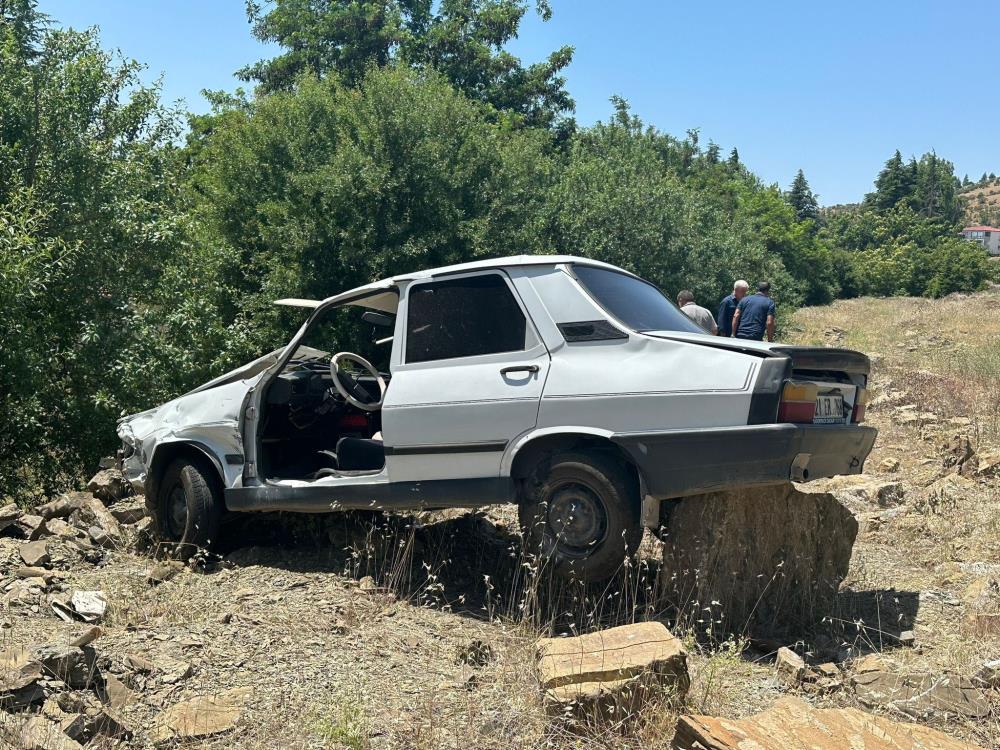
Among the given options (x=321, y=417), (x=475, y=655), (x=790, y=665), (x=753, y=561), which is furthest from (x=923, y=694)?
(x=321, y=417)

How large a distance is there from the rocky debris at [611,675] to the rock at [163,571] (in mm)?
3049

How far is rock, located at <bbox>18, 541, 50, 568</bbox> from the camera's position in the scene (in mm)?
6148

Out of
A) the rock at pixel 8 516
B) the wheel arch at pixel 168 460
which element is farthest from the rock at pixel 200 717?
the rock at pixel 8 516

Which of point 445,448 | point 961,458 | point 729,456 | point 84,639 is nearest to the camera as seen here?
point 84,639

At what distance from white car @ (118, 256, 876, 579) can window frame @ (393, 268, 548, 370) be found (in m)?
0.01

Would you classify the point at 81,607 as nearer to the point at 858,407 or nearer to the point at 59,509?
the point at 59,509

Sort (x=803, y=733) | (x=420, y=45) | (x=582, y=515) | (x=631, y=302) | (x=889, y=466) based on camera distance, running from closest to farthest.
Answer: (x=803, y=733)
(x=582, y=515)
(x=631, y=302)
(x=889, y=466)
(x=420, y=45)

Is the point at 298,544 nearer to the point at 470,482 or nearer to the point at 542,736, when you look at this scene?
the point at 470,482

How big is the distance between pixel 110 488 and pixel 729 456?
18.2 ft

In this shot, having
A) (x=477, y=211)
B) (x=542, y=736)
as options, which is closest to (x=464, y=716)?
(x=542, y=736)

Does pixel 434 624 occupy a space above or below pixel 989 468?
below

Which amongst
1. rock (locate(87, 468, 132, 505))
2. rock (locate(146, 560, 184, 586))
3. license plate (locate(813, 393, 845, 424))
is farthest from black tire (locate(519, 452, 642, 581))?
rock (locate(87, 468, 132, 505))

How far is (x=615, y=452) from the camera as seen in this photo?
16.6 feet

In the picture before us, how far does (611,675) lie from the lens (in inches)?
154
